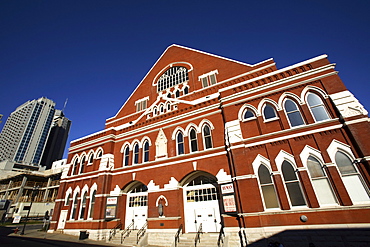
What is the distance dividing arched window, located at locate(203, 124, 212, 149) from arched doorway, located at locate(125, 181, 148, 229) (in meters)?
7.76

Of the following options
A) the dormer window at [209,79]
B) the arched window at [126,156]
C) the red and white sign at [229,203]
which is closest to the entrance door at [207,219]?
the red and white sign at [229,203]

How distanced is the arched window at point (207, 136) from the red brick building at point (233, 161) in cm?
10

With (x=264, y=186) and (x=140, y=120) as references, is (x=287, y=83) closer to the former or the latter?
(x=264, y=186)

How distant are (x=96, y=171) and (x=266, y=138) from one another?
17.2m

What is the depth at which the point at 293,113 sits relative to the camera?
12.7m

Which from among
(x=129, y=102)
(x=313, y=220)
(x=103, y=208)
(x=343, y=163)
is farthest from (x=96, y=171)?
(x=343, y=163)

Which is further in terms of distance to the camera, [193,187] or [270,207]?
[193,187]

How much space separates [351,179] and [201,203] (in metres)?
9.60

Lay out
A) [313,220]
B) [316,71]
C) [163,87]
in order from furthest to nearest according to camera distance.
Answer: [163,87] < [316,71] < [313,220]

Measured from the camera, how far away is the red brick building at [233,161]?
10406 mm

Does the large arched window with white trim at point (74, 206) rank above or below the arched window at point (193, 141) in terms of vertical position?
below

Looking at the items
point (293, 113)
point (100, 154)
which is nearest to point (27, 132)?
point (100, 154)

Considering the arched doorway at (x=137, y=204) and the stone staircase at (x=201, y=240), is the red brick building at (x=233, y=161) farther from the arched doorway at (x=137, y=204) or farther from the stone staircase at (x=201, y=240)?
the stone staircase at (x=201, y=240)

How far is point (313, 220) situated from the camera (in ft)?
32.7
